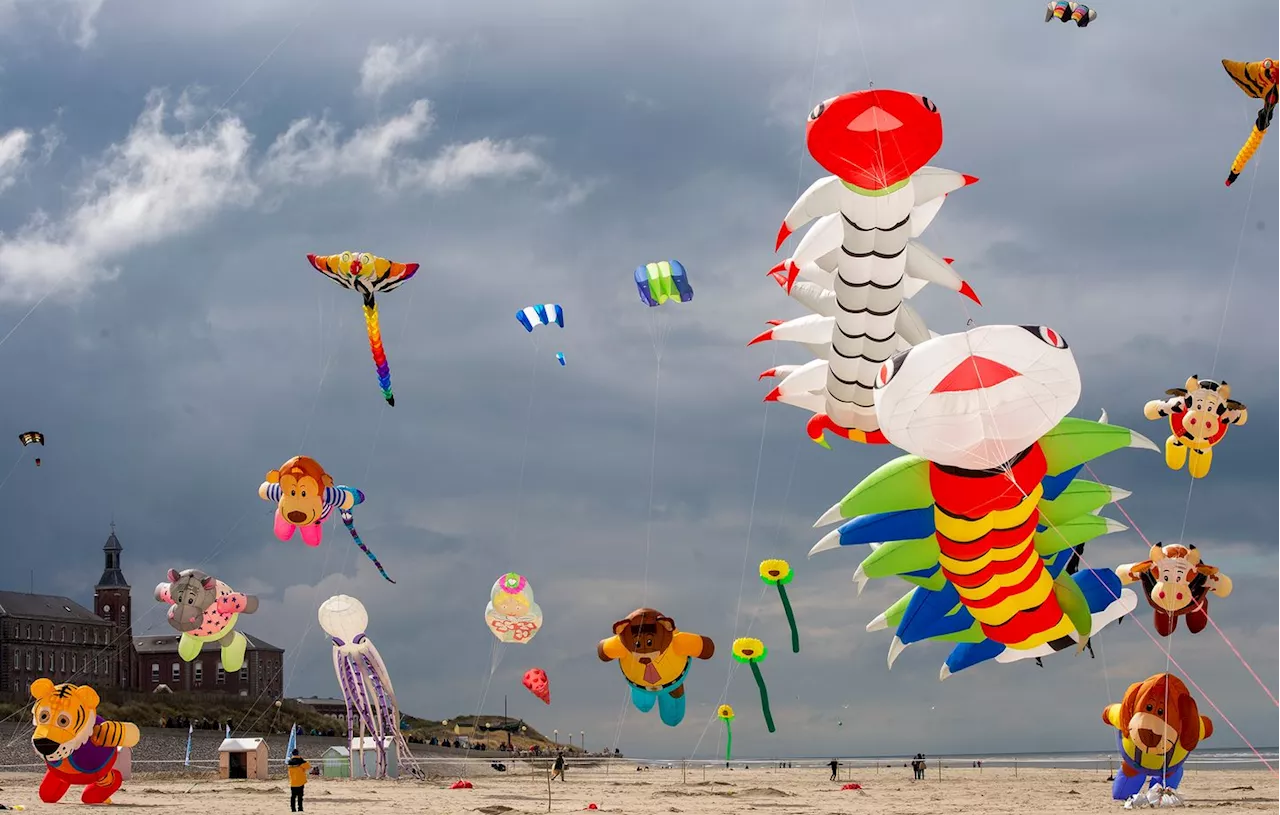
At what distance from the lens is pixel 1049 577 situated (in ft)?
60.7

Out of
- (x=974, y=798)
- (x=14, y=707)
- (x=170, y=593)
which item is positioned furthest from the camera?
(x=14, y=707)

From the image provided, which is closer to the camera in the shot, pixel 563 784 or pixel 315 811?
pixel 315 811

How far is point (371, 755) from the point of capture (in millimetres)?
38531

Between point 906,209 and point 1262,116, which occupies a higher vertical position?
point 1262,116

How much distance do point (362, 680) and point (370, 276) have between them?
14553 millimetres

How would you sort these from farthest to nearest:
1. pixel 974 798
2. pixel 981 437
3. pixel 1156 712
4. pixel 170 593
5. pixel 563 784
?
1. pixel 563 784
2. pixel 974 798
3. pixel 170 593
4. pixel 1156 712
5. pixel 981 437

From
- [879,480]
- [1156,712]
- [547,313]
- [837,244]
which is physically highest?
[547,313]

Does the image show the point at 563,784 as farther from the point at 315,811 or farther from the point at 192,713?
the point at 192,713

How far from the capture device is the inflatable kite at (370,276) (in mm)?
26281

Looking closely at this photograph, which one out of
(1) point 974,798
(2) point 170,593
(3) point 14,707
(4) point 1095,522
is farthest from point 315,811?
(3) point 14,707

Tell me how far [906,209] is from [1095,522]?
5.52m

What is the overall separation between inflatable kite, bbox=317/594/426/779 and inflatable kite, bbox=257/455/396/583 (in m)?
6.07

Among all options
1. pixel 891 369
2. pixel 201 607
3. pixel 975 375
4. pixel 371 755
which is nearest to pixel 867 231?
pixel 891 369

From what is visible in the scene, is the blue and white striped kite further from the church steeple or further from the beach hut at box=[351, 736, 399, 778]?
the church steeple
